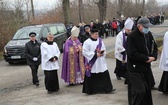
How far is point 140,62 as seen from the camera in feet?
18.9

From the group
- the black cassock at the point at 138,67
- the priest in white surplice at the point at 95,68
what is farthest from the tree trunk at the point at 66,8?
the black cassock at the point at 138,67

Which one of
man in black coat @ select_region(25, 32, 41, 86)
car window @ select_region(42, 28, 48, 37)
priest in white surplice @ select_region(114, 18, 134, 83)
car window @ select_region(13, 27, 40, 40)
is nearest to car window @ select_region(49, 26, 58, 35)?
car window @ select_region(42, 28, 48, 37)

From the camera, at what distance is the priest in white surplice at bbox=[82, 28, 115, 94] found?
8.03 m

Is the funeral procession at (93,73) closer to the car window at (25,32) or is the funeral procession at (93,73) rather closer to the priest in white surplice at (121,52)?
the priest in white surplice at (121,52)

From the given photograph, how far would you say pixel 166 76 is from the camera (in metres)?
7.31

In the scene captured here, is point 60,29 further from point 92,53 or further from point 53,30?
point 92,53

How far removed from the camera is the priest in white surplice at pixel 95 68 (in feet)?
→ 26.3

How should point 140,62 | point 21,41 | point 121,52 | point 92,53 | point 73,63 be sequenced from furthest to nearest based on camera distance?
point 21,41
point 73,63
point 121,52
point 92,53
point 140,62

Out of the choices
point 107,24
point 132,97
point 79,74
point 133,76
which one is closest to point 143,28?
point 133,76

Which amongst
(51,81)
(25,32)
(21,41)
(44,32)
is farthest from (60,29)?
(51,81)

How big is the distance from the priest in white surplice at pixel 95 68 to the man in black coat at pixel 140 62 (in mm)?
2217

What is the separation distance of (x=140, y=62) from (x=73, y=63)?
3.99 metres

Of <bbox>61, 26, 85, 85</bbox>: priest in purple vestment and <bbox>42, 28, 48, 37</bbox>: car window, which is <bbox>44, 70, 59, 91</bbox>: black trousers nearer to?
<bbox>61, 26, 85, 85</bbox>: priest in purple vestment

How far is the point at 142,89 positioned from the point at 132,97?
41cm
